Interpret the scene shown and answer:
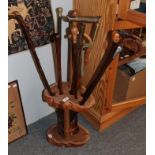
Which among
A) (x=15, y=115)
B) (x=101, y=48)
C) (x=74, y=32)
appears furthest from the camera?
(x=15, y=115)

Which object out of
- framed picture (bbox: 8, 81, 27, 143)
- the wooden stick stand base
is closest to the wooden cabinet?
the wooden stick stand base

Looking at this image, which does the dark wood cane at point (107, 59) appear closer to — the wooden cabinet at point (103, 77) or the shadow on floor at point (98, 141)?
the wooden cabinet at point (103, 77)

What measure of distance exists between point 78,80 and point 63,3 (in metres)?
0.50

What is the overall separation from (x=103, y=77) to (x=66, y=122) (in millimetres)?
375

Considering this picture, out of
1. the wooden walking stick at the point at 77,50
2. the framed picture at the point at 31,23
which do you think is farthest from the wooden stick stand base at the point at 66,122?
the framed picture at the point at 31,23

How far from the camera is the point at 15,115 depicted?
156cm

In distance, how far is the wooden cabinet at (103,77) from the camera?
4.34 ft

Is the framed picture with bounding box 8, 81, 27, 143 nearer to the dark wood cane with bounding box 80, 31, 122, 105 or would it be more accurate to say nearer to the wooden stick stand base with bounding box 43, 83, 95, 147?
the wooden stick stand base with bounding box 43, 83, 95, 147

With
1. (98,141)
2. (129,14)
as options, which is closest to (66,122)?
(98,141)

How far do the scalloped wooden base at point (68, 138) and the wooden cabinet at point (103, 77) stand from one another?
5.6 inches

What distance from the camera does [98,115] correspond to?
1689mm

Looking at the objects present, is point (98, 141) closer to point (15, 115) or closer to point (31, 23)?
point (15, 115)

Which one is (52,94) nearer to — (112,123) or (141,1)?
(112,123)
